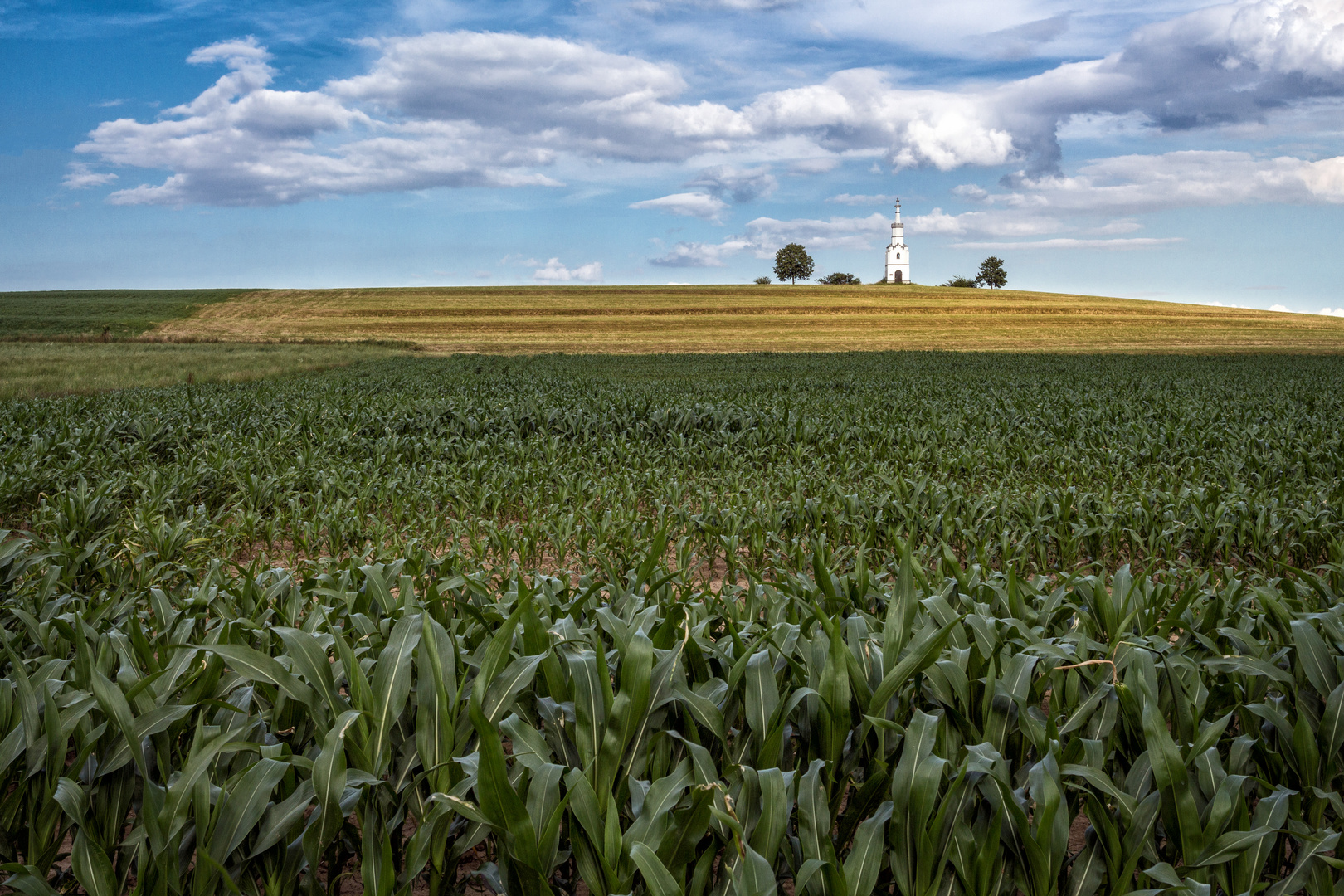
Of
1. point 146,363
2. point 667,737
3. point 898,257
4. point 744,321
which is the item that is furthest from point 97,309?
point 898,257

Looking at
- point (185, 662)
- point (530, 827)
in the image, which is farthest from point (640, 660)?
point (185, 662)

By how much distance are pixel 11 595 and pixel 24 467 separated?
4.77 metres

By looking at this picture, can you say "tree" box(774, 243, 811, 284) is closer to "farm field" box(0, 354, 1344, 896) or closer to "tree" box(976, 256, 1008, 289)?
"tree" box(976, 256, 1008, 289)

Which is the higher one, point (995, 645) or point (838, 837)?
point (995, 645)

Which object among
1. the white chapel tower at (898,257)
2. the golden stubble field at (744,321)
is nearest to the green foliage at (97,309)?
the golden stubble field at (744,321)

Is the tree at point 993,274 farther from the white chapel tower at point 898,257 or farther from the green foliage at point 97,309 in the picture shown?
the green foliage at point 97,309

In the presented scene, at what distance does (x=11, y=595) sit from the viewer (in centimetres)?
402

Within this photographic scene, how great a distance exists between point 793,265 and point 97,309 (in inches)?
3457

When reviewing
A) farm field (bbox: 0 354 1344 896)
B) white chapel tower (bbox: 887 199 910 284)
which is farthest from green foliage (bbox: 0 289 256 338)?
white chapel tower (bbox: 887 199 910 284)

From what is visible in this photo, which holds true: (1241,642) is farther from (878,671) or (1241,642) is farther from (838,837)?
(838,837)

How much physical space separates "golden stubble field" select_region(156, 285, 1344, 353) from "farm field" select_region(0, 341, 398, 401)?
8.99 m

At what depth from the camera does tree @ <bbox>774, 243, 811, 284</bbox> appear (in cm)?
11700

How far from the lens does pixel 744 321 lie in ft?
211

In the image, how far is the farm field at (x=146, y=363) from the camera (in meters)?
22.3
